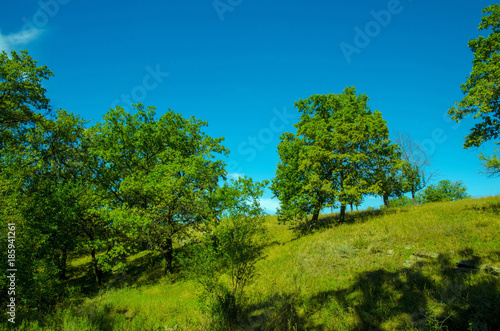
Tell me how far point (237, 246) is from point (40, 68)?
14.5 metres

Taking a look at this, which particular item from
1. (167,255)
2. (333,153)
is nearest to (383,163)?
(333,153)

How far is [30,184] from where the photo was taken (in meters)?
18.0

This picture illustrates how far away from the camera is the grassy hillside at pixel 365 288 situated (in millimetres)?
6949

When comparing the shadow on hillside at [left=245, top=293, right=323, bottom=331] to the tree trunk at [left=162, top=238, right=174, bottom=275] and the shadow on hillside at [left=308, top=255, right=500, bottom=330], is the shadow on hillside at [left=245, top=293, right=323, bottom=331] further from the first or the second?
the tree trunk at [left=162, top=238, right=174, bottom=275]

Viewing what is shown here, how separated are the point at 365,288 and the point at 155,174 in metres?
14.6

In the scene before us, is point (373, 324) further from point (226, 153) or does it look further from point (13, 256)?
point (226, 153)

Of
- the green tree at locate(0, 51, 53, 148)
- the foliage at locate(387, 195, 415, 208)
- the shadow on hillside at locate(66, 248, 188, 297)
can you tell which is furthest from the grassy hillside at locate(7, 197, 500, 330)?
the foliage at locate(387, 195, 415, 208)

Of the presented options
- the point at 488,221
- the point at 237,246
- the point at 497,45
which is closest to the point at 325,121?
the point at 497,45

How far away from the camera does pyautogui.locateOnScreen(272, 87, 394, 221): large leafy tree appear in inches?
738

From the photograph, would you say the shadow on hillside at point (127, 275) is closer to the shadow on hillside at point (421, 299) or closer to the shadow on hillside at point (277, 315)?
the shadow on hillside at point (277, 315)

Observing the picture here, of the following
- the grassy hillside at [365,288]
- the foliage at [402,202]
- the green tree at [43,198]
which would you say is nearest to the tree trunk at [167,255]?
the grassy hillside at [365,288]

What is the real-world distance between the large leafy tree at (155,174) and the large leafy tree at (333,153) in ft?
22.2

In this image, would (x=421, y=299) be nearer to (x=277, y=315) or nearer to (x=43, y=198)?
(x=277, y=315)

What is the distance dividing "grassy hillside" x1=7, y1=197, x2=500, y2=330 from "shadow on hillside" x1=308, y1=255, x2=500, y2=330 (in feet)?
0.08
